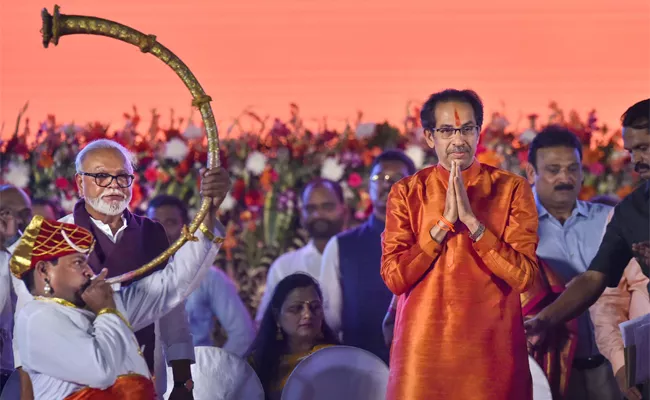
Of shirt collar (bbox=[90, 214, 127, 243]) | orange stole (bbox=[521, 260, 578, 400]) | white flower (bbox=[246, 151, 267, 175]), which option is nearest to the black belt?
orange stole (bbox=[521, 260, 578, 400])

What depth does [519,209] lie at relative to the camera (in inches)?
201

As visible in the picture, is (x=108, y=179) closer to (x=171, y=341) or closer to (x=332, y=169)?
(x=171, y=341)

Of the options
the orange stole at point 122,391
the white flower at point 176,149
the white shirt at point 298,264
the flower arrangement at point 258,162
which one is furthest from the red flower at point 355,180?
the orange stole at point 122,391

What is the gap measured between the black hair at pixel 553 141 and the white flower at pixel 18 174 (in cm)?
378

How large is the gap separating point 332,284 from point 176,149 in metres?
2.05

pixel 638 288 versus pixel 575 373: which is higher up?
pixel 638 288

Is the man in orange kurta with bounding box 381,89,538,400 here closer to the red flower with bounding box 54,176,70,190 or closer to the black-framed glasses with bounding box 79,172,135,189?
the black-framed glasses with bounding box 79,172,135,189

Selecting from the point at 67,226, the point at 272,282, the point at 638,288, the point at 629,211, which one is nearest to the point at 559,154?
the point at 638,288

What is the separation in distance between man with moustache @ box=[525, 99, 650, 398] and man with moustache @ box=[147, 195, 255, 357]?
8.31ft

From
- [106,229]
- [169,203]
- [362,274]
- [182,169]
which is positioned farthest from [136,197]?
[106,229]

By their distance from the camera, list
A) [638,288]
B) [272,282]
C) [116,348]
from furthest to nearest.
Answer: [272,282]
[638,288]
[116,348]

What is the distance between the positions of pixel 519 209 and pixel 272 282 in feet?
10.5

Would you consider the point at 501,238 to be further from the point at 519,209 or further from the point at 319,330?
the point at 319,330

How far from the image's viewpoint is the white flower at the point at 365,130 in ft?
30.5
